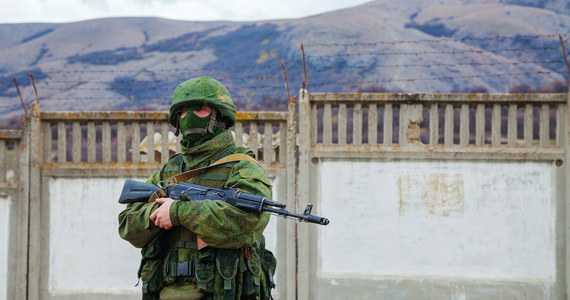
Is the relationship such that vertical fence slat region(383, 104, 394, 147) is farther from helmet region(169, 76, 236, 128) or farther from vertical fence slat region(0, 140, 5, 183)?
vertical fence slat region(0, 140, 5, 183)

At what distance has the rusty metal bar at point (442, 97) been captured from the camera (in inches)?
342

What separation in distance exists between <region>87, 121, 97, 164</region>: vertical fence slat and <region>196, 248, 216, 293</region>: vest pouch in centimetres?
552

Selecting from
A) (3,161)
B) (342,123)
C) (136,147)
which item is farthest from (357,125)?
(3,161)

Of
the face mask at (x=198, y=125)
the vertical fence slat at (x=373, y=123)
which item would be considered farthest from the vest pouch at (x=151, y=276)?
the vertical fence slat at (x=373, y=123)

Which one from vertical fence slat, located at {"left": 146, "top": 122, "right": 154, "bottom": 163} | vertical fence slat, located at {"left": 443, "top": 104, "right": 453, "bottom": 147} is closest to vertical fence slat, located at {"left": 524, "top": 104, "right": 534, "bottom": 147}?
vertical fence slat, located at {"left": 443, "top": 104, "right": 453, "bottom": 147}

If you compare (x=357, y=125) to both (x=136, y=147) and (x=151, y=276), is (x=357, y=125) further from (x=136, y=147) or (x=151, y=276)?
(x=151, y=276)

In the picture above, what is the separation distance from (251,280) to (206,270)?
11.9 inches

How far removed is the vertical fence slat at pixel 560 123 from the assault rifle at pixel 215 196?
6.01 metres

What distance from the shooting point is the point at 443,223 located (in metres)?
8.80

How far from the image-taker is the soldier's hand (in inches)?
145

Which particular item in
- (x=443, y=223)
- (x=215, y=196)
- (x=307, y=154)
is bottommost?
(x=443, y=223)

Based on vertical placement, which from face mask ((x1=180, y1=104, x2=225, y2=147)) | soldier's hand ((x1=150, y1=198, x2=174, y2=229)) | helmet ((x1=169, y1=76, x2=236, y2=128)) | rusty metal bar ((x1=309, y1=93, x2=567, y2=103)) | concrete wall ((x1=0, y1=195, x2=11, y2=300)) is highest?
rusty metal bar ((x1=309, y1=93, x2=567, y2=103))

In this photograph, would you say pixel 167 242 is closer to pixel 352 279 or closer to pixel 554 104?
pixel 352 279

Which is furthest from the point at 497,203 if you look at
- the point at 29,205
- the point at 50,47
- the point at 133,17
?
the point at 133,17
